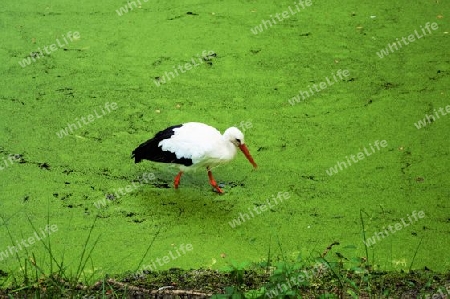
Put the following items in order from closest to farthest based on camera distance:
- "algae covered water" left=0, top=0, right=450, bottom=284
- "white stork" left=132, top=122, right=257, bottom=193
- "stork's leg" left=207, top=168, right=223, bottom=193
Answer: "algae covered water" left=0, top=0, right=450, bottom=284 < "white stork" left=132, top=122, right=257, bottom=193 < "stork's leg" left=207, top=168, right=223, bottom=193

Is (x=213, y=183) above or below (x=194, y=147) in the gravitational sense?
below

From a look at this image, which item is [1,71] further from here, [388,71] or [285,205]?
[388,71]

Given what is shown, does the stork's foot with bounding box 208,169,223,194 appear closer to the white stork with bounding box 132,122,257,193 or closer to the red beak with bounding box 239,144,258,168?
the white stork with bounding box 132,122,257,193

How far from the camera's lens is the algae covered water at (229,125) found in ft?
12.2

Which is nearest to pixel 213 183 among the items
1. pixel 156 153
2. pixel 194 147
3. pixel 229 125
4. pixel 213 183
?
pixel 213 183

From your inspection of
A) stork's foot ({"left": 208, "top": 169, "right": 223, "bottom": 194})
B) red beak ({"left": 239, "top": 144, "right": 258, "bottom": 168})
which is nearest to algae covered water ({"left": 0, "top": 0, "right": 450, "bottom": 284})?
stork's foot ({"left": 208, "top": 169, "right": 223, "bottom": 194})

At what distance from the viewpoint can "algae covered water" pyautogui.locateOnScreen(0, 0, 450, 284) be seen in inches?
147

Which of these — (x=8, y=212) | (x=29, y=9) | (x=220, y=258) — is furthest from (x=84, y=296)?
(x=29, y=9)

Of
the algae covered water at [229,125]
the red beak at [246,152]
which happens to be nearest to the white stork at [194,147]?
the red beak at [246,152]

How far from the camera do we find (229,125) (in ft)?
15.2

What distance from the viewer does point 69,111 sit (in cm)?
473

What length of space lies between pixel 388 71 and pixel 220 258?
2.25 metres

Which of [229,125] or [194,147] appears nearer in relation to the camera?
[194,147]

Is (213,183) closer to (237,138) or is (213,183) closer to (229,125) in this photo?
(237,138)
